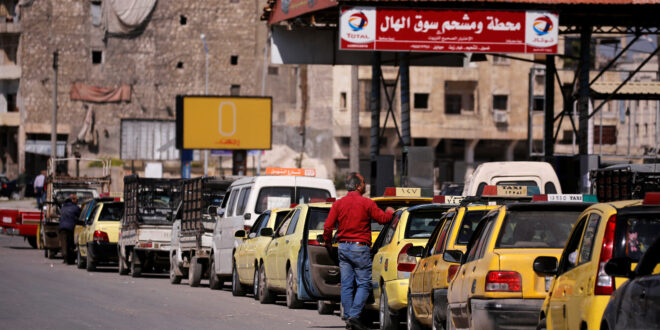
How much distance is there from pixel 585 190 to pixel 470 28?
16.3 feet

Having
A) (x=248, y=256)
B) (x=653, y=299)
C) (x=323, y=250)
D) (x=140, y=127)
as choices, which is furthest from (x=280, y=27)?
(x=140, y=127)

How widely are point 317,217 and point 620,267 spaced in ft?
36.8

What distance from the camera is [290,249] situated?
61.7ft

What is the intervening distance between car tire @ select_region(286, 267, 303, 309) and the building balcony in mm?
76177

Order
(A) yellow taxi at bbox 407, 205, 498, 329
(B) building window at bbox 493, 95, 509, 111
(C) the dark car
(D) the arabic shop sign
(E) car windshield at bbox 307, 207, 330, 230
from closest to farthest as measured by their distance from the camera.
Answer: (C) the dark car
(A) yellow taxi at bbox 407, 205, 498, 329
(E) car windshield at bbox 307, 207, 330, 230
(D) the arabic shop sign
(B) building window at bbox 493, 95, 509, 111

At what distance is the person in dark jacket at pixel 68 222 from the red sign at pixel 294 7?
7.22 m

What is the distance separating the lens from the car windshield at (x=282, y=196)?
2311 centimetres

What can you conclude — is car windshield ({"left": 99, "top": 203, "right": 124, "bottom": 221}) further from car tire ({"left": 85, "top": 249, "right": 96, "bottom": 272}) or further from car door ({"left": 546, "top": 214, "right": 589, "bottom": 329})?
car door ({"left": 546, "top": 214, "right": 589, "bottom": 329})

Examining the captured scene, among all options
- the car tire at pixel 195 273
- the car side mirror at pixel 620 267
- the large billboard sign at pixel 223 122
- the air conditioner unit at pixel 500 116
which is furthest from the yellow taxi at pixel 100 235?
the air conditioner unit at pixel 500 116

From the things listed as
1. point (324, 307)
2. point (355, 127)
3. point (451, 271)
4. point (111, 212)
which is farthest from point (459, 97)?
point (451, 271)

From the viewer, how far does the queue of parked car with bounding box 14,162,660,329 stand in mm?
8594

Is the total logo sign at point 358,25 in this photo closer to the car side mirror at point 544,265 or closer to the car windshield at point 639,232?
the car side mirror at point 544,265

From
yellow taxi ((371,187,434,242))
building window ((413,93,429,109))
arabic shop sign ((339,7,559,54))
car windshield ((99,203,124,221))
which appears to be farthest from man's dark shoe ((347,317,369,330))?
building window ((413,93,429,109))

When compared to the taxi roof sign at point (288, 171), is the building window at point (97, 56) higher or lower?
higher
